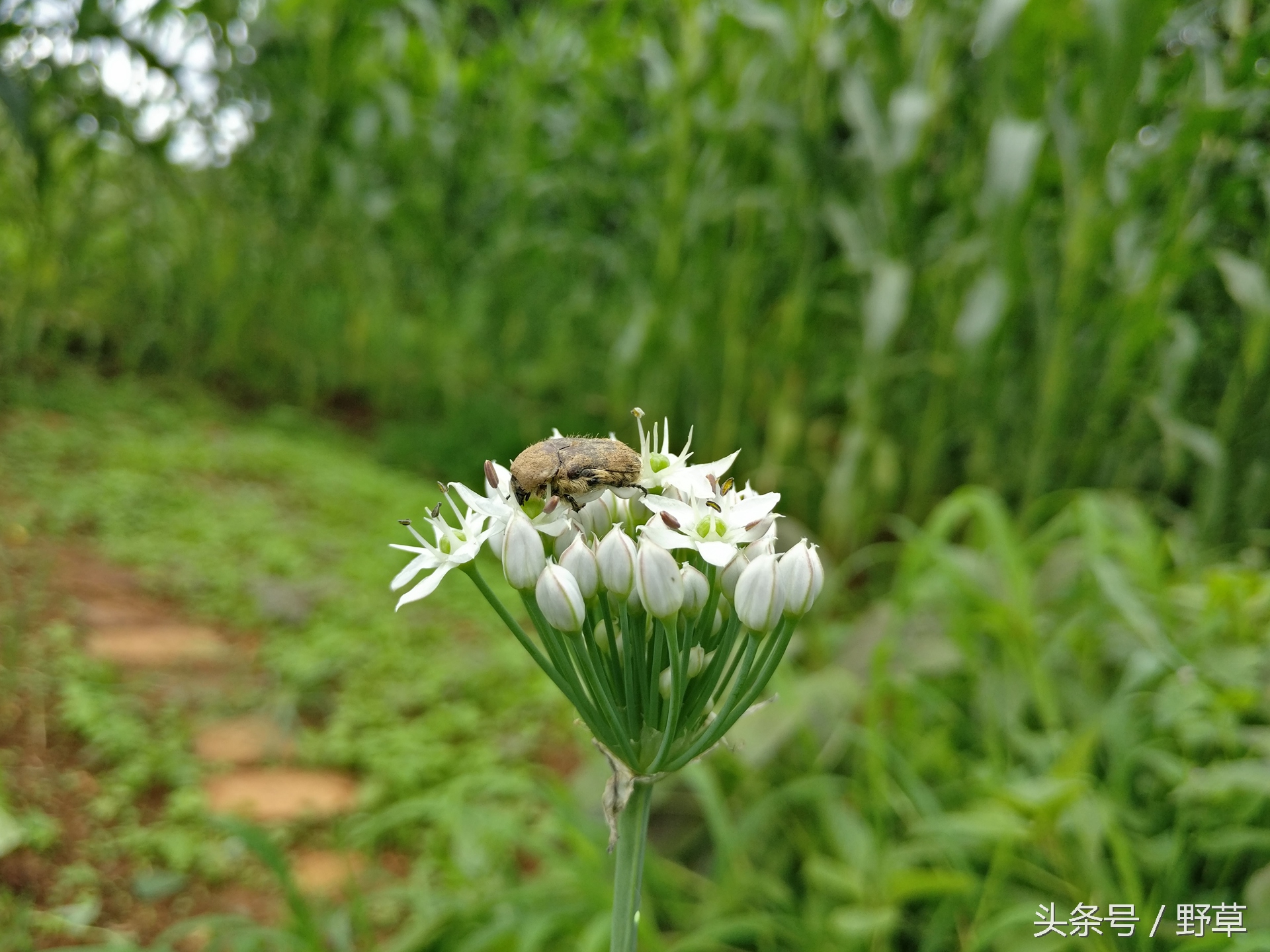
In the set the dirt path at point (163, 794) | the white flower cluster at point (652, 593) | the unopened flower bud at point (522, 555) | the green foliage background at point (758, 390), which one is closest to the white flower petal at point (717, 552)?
the white flower cluster at point (652, 593)

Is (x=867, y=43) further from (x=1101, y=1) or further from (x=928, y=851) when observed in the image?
(x=928, y=851)

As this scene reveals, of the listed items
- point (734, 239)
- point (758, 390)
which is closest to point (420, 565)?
point (758, 390)

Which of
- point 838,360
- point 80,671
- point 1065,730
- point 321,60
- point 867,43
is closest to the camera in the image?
point 1065,730

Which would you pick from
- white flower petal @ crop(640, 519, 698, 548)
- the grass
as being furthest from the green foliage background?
white flower petal @ crop(640, 519, 698, 548)

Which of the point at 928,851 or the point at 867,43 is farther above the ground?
the point at 867,43

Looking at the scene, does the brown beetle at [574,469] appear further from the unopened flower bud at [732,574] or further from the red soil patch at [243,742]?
the red soil patch at [243,742]

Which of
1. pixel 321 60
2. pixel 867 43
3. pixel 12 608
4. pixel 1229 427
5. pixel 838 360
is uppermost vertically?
pixel 321 60

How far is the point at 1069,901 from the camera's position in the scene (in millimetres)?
1196

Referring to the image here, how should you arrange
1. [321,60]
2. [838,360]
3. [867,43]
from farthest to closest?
[321,60], [838,360], [867,43]

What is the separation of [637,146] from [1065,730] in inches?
102

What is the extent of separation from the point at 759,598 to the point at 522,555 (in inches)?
6.1

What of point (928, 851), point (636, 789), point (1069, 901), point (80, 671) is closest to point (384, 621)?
point (80, 671)

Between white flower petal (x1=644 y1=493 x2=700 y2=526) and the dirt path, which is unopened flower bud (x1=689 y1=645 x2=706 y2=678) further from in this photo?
the dirt path

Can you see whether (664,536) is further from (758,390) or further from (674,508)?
(758,390)
